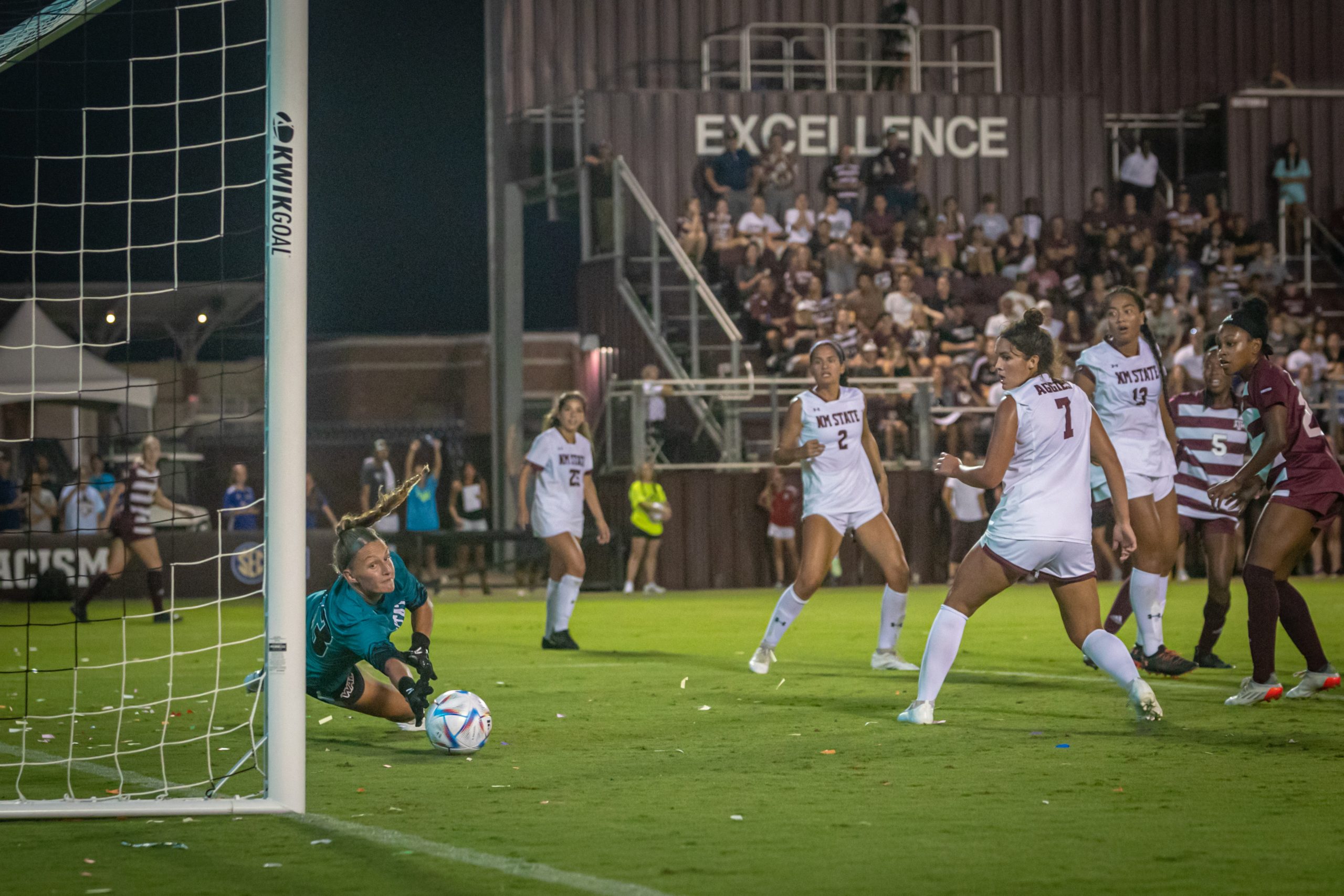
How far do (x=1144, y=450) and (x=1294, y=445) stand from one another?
1.56 metres

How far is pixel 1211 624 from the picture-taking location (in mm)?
10797

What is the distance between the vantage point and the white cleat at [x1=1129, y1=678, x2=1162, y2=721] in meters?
8.09

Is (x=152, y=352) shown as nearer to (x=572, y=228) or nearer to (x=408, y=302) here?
(x=408, y=302)

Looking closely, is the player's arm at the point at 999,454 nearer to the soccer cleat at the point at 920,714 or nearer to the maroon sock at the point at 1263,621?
the soccer cleat at the point at 920,714

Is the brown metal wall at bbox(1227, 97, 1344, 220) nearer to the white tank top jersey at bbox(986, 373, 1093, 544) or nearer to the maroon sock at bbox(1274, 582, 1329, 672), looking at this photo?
the maroon sock at bbox(1274, 582, 1329, 672)

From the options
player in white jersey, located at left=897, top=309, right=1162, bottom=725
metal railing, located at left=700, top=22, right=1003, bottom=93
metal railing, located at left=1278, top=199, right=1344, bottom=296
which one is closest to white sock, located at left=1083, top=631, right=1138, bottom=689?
player in white jersey, located at left=897, top=309, right=1162, bottom=725

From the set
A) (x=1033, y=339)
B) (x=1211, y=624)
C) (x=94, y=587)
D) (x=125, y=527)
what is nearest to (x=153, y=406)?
(x=125, y=527)

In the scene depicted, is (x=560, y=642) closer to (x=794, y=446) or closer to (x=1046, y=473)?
(x=794, y=446)

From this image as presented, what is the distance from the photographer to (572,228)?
33594 millimetres

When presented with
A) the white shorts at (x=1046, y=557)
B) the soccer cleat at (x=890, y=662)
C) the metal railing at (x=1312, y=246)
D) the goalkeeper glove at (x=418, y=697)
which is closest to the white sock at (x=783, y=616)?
the soccer cleat at (x=890, y=662)

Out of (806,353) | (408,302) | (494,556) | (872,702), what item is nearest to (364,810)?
(872,702)

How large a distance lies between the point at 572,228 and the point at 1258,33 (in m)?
14.0

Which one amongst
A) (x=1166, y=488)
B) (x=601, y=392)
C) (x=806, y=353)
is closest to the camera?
(x=1166, y=488)

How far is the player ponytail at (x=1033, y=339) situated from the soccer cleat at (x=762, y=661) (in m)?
3.55
